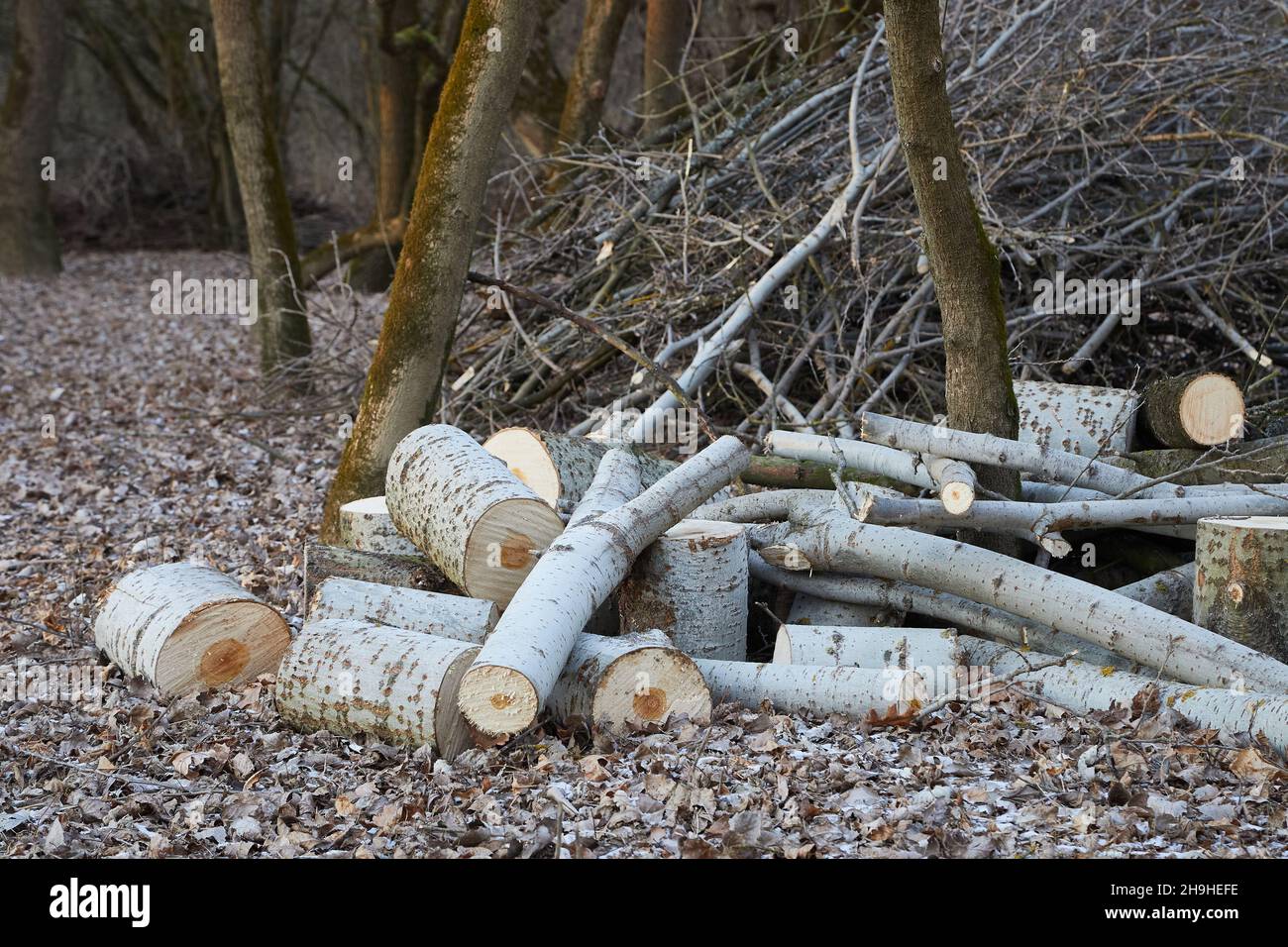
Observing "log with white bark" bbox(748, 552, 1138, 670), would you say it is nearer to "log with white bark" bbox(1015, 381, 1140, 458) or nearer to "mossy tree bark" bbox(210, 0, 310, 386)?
"log with white bark" bbox(1015, 381, 1140, 458)

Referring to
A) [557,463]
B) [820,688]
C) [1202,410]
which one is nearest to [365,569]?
[557,463]

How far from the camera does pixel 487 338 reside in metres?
8.17

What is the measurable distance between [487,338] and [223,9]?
3208 millimetres

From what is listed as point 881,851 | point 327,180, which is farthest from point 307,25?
point 881,851

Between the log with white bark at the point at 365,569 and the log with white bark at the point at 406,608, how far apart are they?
0.90 ft

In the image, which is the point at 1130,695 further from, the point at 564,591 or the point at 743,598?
the point at 564,591

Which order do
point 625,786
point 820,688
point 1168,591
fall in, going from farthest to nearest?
point 1168,591, point 820,688, point 625,786

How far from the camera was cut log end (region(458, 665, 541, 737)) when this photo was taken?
360 cm

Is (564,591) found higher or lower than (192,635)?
higher

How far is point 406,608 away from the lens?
14.4 feet

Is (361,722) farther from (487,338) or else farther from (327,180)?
(327,180)

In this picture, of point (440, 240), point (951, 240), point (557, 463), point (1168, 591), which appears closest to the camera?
point (951, 240)

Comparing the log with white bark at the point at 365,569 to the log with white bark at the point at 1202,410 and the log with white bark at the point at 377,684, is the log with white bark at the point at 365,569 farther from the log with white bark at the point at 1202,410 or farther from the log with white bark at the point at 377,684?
the log with white bark at the point at 1202,410

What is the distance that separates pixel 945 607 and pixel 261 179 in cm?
684
